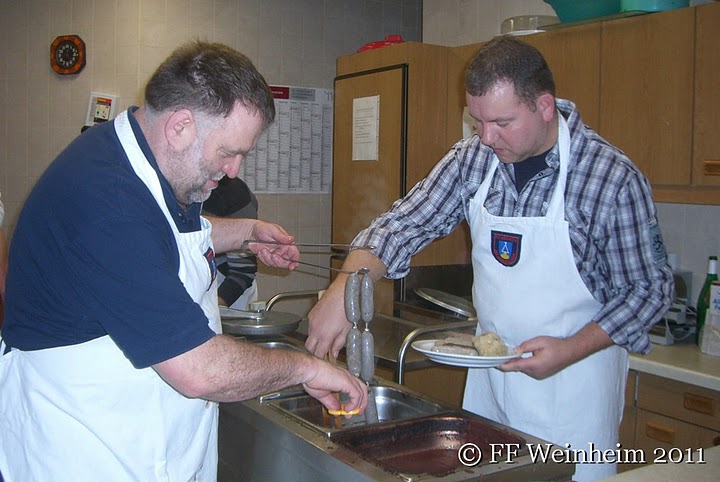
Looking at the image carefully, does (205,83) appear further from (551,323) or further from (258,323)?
(258,323)

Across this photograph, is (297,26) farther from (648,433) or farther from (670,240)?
(648,433)

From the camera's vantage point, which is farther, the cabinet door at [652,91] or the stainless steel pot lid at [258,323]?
the cabinet door at [652,91]

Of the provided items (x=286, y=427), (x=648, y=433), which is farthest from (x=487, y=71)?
(x=648, y=433)

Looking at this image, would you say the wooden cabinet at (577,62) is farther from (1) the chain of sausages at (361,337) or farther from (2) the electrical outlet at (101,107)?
(2) the electrical outlet at (101,107)

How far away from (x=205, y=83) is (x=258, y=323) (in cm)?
127

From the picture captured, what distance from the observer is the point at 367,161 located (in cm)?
398

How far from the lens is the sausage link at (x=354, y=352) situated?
1.76 meters

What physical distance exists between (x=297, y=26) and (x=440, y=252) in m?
1.75

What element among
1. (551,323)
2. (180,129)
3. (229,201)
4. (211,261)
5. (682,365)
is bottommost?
(682,365)

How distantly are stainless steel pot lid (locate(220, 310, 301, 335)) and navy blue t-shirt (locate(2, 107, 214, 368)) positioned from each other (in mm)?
1066

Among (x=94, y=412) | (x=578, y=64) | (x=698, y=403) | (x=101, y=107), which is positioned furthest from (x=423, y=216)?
(x=101, y=107)

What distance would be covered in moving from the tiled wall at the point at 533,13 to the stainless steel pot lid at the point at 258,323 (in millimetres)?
1800

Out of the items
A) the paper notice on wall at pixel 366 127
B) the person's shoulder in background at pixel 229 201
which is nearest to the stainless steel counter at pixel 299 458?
the person's shoulder in background at pixel 229 201

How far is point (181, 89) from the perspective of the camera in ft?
4.50
